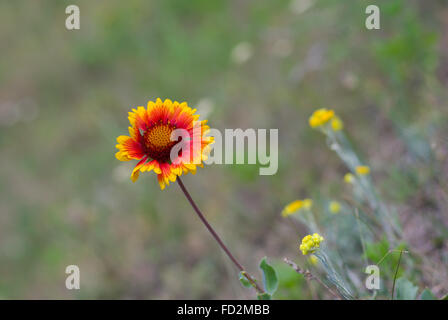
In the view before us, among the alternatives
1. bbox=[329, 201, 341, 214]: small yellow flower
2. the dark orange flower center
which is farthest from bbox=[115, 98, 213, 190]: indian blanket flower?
bbox=[329, 201, 341, 214]: small yellow flower

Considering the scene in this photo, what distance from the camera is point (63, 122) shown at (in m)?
4.57

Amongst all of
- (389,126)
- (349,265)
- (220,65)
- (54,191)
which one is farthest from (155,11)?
(349,265)

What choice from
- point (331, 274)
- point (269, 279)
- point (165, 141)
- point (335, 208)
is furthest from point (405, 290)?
point (165, 141)

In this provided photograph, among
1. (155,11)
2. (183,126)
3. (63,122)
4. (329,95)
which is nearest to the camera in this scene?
→ (183,126)

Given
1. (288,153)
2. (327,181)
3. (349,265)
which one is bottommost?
(349,265)

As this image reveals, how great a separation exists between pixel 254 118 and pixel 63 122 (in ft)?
7.67

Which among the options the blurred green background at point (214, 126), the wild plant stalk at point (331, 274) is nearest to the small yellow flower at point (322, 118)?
the blurred green background at point (214, 126)

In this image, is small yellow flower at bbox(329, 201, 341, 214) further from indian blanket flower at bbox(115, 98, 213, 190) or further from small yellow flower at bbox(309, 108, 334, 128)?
indian blanket flower at bbox(115, 98, 213, 190)

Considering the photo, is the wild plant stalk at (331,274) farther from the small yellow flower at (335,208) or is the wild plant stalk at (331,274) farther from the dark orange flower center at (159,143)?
the small yellow flower at (335,208)

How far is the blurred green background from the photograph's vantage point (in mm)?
2156

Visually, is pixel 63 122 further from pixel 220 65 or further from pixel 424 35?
pixel 424 35

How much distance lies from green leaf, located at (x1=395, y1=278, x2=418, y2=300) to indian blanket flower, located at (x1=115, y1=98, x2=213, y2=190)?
0.66 meters

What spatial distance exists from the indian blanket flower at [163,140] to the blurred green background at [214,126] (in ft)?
2.36

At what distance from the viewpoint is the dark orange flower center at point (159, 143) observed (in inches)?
46.8
